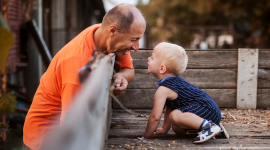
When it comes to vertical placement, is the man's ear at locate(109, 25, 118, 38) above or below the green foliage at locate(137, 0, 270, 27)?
below

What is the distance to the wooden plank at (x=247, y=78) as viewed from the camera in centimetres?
277

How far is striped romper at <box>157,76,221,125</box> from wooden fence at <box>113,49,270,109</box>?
798mm

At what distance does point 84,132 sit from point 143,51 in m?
1.87

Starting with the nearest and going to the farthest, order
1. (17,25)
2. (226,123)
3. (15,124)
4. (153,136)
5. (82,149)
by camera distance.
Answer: (82,149) < (153,136) < (226,123) < (15,124) < (17,25)

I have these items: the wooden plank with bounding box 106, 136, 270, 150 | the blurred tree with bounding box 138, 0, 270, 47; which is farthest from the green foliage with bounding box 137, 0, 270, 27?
the wooden plank with bounding box 106, 136, 270, 150

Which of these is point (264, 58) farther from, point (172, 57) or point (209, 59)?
point (172, 57)

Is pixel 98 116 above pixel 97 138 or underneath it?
above

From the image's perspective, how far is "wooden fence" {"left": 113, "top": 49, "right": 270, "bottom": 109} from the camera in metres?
2.80

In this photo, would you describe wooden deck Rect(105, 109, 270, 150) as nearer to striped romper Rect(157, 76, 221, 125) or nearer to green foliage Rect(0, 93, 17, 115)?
striped romper Rect(157, 76, 221, 125)

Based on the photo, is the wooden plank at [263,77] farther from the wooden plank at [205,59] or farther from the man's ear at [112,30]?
the man's ear at [112,30]

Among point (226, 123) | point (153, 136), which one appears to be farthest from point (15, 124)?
point (226, 123)

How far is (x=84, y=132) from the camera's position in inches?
39.1

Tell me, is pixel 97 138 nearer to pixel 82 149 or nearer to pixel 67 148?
pixel 82 149

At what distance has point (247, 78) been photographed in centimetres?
279
